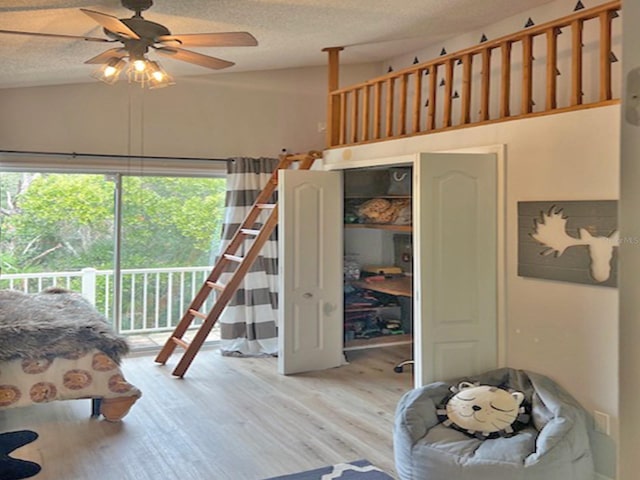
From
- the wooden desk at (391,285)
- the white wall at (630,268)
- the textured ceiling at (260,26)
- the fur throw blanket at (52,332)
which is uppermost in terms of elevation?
the textured ceiling at (260,26)

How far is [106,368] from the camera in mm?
3635

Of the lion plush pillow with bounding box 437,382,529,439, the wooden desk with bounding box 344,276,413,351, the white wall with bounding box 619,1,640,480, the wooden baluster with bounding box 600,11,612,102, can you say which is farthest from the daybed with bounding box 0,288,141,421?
the white wall with bounding box 619,1,640,480

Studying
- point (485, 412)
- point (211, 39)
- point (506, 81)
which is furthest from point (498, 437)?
point (211, 39)

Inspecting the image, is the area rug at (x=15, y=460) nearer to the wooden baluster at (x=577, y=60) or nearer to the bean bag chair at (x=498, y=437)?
the bean bag chair at (x=498, y=437)

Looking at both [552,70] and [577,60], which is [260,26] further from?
[577,60]

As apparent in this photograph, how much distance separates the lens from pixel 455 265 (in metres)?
3.47

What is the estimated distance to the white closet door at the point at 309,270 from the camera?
4785mm

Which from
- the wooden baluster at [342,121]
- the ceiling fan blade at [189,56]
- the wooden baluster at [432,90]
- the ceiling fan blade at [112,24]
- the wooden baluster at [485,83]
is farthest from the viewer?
the wooden baluster at [342,121]

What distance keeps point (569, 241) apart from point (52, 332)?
10.5 feet

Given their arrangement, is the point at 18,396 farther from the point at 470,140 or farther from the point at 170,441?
the point at 470,140

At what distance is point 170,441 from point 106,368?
2.21 feet

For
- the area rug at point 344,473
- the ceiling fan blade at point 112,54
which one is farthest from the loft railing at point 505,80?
the area rug at point 344,473

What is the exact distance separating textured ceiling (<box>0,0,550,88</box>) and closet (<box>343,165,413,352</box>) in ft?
3.98

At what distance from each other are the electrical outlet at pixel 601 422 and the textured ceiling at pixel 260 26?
279 cm
